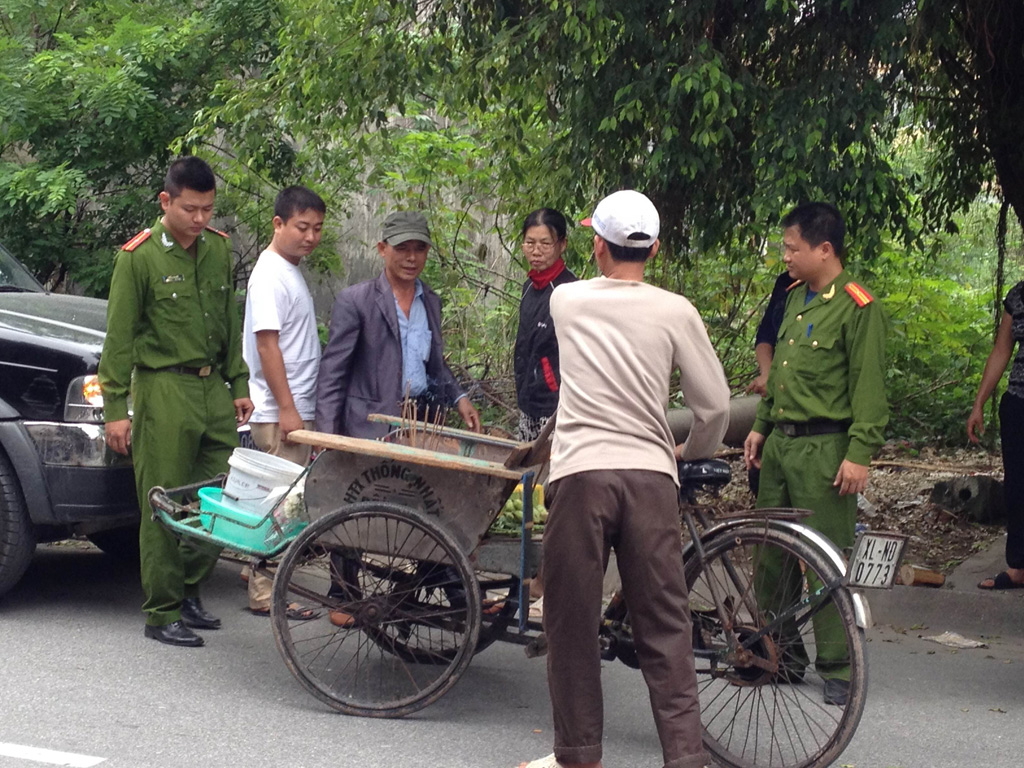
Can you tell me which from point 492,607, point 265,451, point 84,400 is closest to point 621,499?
point 492,607

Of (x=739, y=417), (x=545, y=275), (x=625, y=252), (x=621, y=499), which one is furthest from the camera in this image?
(x=739, y=417)

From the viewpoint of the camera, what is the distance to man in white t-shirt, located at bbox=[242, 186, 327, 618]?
5.79 meters

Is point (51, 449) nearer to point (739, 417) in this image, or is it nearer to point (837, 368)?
point (837, 368)

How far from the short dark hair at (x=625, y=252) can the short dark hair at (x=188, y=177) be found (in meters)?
2.32

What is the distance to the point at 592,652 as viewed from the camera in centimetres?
390

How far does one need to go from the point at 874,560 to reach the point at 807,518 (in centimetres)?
85

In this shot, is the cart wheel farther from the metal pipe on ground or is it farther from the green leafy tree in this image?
the green leafy tree

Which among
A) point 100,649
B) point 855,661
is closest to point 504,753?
point 855,661

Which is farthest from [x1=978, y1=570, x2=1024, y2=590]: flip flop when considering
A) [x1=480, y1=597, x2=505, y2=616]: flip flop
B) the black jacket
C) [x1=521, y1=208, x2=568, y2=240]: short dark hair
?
[x1=480, y1=597, x2=505, y2=616]: flip flop

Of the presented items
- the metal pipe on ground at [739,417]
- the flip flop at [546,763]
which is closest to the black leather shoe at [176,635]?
the flip flop at [546,763]

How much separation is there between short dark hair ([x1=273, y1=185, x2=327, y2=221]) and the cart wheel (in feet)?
5.86

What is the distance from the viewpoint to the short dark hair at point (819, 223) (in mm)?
5137

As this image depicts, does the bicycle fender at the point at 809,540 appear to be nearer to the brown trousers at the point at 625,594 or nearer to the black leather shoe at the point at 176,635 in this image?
the brown trousers at the point at 625,594

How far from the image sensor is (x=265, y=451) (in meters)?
6.19
